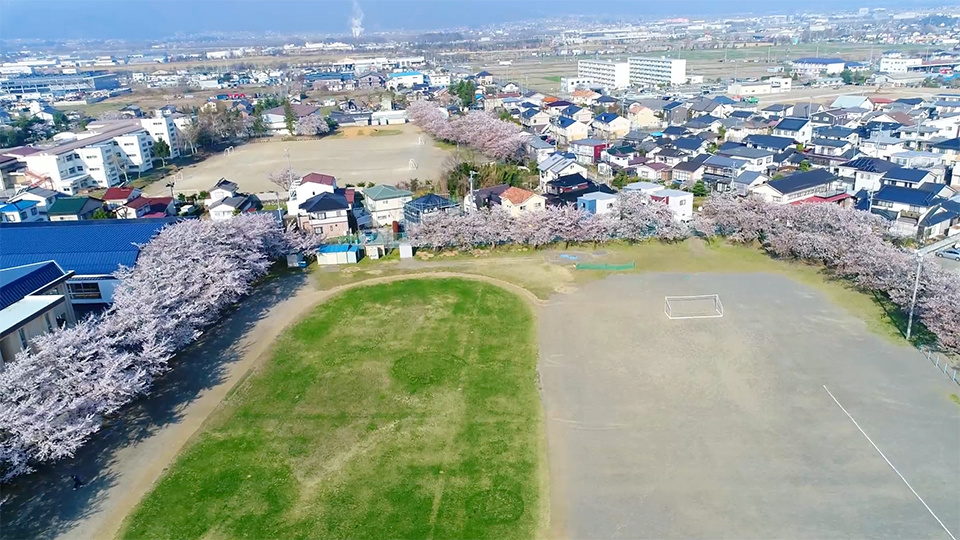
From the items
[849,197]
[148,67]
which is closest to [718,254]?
[849,197]

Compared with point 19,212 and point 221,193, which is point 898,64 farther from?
point 19,212

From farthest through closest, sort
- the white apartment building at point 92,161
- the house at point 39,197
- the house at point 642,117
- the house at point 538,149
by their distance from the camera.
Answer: the house at point 642,117 < the house at point 538,149 < the white apartment building at point 92,161 < the house at point 39,197

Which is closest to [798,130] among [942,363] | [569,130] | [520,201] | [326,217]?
[569,130]

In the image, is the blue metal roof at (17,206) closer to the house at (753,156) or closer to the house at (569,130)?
the house at (569,130)

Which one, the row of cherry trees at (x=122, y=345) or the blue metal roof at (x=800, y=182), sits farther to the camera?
the blue metal roof at (x=800, y=182)

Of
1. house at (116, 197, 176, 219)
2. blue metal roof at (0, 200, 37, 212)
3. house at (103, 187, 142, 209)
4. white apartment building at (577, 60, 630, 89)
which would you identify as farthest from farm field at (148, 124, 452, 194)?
white apartment building at (577, 60, 630, 89)

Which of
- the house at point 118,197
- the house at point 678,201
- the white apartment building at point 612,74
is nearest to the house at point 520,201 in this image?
the house at point 678,201
